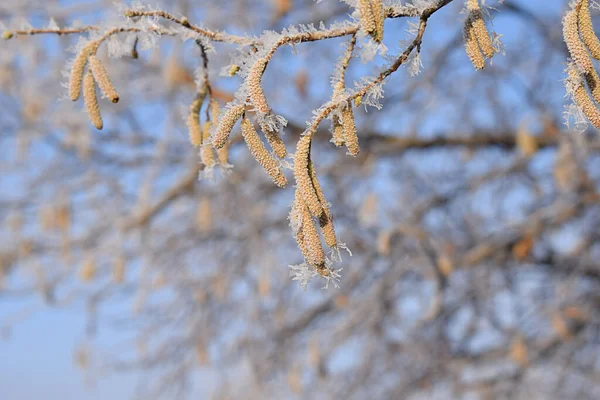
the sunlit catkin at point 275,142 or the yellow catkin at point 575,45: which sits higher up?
the sunlit catkin at point 275,142

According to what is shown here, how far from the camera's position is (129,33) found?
4.25ft

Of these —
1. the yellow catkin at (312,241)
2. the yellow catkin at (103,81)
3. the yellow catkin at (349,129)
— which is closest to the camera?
the yellow catkin at (312,241)

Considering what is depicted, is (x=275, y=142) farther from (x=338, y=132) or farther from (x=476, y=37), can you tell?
(x=476, y=37)

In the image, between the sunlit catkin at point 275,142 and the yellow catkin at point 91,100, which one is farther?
the yellow catkin at point 91,100

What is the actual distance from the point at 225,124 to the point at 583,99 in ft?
1.69

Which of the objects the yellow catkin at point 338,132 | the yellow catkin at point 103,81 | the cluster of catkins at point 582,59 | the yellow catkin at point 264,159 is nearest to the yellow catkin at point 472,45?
the cluster of catkins at point 582,59

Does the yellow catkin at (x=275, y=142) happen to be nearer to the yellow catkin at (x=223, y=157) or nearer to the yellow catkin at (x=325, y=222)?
the yellow catkin at (x=325, y=222)

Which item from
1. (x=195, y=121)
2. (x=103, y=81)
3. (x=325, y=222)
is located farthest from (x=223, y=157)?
(x=325, y=222)

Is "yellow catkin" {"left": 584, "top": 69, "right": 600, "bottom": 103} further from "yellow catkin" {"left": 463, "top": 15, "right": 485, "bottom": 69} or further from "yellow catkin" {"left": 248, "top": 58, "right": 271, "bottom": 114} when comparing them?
"yellow catkin" {"left": 248, "top": 58, "right": 271, "bottom": 114}

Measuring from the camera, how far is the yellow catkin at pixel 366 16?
0.96 m

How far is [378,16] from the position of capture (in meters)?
0.98

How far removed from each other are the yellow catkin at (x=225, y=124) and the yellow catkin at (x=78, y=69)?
1.36 ft

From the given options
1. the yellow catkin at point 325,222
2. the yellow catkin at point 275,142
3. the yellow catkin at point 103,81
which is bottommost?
the yellow catkin at point 325,222

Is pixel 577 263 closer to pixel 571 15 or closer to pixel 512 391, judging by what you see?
pixel 512 391
